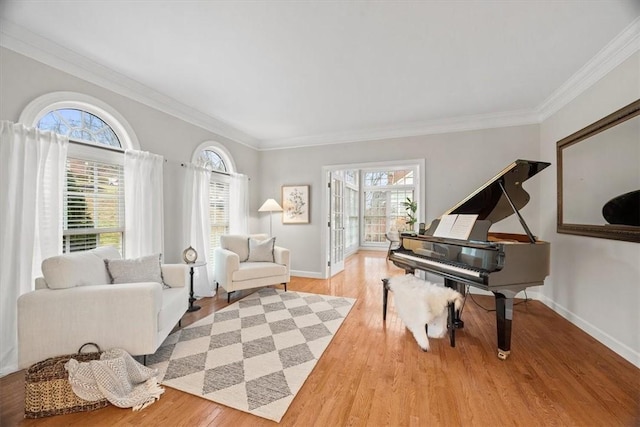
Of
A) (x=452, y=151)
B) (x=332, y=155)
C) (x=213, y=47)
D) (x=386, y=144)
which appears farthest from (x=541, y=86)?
(x=213, y=47)

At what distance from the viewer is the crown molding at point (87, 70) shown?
197 centimetres

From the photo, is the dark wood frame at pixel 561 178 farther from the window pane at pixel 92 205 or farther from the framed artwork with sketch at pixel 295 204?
the window pane at pixel 92 205

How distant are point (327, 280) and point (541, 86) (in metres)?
4.03

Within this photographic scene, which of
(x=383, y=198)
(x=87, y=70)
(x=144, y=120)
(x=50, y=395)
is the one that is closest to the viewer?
(x=50, y=395)

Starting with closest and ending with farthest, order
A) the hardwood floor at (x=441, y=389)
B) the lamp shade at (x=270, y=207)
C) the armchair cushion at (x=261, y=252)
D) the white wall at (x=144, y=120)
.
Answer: the hardwood floor at (x=441, y=389), the white wall at (x=144, y=120), the armchair cushion at (x=261, y=252), the lamp shade at (x=270, y=207)

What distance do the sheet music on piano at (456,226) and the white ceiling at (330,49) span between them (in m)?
1.52

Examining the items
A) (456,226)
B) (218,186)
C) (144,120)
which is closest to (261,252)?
(218,186)

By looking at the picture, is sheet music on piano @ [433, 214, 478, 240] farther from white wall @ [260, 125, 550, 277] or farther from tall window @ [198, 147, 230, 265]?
tall window @ [198, 147, 230, 265]

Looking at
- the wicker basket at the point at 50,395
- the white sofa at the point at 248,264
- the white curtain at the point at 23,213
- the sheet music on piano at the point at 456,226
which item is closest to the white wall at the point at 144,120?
the white curtain at the point at 23,213

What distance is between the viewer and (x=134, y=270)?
231 cm

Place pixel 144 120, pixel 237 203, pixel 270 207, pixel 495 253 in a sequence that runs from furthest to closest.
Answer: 1. pixel 270 207
2. pixel 237 203
3. pixel 144 120
4. pixel 495 253

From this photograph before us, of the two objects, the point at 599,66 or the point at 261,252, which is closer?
the point at 599,66

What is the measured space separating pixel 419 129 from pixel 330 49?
2403mm

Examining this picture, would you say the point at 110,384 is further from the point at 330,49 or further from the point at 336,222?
the point at 336,222
